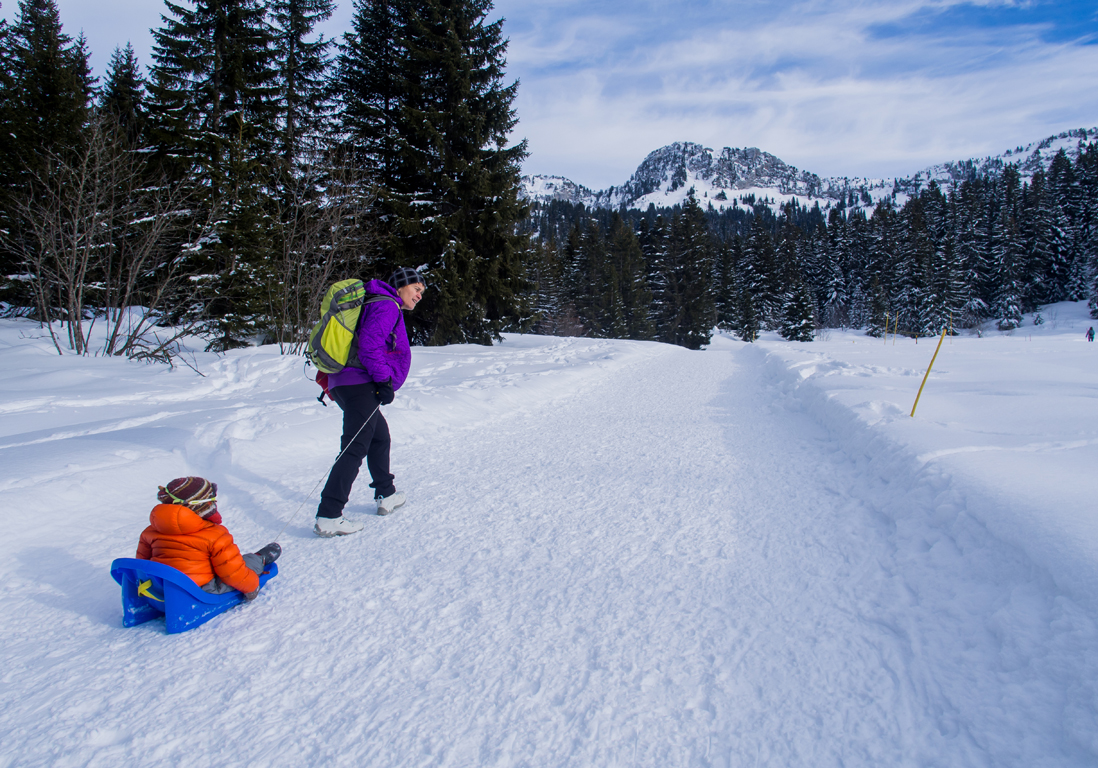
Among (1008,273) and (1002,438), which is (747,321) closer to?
(1008,273)

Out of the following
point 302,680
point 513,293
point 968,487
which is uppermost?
point 513,293

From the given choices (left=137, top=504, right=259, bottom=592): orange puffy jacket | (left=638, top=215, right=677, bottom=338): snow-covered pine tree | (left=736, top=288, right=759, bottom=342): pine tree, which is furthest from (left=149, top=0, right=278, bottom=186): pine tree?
(left=736, top=288, right=759, bottom=342): pine tree

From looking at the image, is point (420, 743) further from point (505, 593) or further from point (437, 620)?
point (505, 593)

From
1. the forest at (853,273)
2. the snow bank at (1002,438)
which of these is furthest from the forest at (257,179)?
the forest at (853,273)

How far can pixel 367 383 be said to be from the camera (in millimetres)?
3748

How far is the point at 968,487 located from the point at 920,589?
1113 millimetres

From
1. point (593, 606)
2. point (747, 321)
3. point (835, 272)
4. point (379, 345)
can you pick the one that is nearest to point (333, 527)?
point (379, 345)

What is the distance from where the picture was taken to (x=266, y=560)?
3027 mm

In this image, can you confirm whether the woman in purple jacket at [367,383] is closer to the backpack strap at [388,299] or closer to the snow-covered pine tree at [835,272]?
the backpack strap at [388,299]

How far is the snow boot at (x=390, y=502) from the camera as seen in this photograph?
4.05 meters

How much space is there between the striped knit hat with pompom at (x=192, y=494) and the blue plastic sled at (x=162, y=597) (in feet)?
1.03

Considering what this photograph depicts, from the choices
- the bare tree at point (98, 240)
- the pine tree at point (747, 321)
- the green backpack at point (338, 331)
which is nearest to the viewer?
the green backpack at point (338, 331)

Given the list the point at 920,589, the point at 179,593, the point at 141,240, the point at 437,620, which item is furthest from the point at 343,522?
the point at 141,240

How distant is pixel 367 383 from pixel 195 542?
1.49 metres
